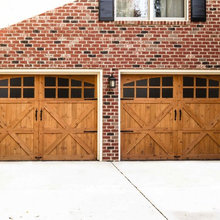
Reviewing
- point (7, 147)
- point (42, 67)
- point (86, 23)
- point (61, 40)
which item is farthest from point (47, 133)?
point (86, 23)

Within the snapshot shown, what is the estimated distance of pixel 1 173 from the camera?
661 centimetres

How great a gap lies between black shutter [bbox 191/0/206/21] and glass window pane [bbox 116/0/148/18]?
113 centimetres

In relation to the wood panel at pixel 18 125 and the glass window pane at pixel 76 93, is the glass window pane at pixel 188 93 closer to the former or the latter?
the glass window pane at pixel 76 93

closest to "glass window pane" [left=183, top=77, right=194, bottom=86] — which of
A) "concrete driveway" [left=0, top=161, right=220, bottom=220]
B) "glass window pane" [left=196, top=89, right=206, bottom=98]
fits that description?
"glass window pane" [left=196, top=89, right=206, bottom=98]

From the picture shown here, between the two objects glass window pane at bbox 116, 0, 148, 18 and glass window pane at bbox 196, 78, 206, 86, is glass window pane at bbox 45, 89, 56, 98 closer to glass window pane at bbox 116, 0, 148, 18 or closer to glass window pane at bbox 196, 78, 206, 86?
glass window pane at bbox 116, 0, 148, 18

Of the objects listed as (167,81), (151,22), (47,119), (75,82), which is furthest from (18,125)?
(151,22)

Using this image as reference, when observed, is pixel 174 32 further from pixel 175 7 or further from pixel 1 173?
pixel 1 173

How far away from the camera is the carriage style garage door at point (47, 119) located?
8227 millimetres

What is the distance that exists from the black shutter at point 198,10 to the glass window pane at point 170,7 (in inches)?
11.5

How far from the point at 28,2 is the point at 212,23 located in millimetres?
4461

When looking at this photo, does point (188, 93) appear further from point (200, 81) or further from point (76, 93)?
point (76, 93)

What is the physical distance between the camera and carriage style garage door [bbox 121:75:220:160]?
8.38 metres

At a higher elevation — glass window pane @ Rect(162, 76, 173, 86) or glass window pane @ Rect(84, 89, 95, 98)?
glass window pane @ Rect(162, 76, 173, 86)

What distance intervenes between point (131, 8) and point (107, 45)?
114cm
